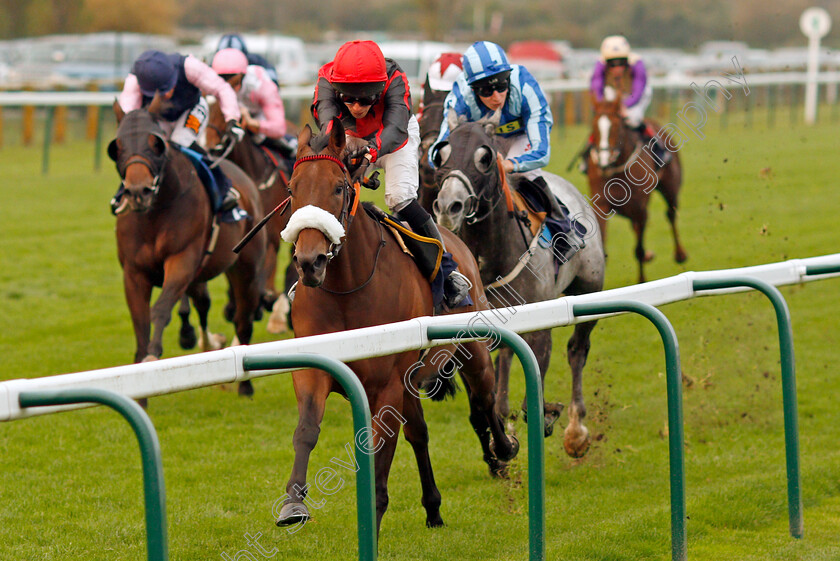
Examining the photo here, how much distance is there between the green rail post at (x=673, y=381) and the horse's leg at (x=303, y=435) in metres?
0.90

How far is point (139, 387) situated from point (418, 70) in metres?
22.7

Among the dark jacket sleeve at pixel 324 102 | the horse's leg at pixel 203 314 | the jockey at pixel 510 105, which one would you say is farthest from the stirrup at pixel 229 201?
the dark jacket sleeve at pixel 324 102

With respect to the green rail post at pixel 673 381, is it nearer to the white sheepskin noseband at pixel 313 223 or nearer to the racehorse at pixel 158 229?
the white sheepskin noseband at pixel 313 223

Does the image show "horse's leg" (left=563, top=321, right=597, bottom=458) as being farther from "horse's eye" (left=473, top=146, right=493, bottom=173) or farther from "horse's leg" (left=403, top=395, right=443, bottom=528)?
"horse's leg" (left=403, top=395, right=443, bottom=528)

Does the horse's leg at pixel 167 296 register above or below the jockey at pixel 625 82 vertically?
below

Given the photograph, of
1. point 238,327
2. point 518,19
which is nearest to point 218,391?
point 238,327

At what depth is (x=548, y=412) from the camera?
4.85 meters

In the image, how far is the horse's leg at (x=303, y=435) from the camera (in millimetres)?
3252

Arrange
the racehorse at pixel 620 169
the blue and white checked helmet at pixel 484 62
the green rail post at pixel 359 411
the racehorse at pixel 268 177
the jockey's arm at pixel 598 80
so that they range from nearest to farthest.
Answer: the green rail post at pixel 359 411, the blue and white checked helmet at pixel 484 62, the racehorse at pixel 268 177, the racehorse at pixel 620 169, the jockey's arm at pixel 598 80

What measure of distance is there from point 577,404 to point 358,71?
2.48m

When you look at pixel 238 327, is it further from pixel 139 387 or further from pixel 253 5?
pixel 253 5

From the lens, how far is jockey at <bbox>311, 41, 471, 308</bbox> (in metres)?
4.09

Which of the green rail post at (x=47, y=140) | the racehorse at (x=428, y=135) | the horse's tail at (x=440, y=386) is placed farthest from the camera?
the green rail post at (x=47, y=140)

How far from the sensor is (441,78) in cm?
707
